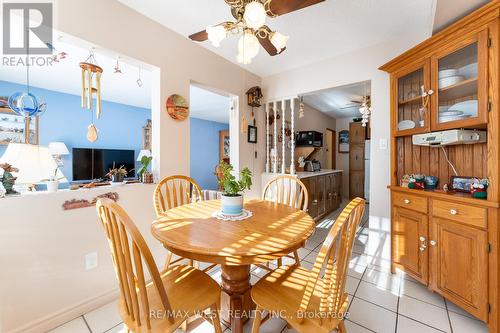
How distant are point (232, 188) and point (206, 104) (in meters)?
3.97

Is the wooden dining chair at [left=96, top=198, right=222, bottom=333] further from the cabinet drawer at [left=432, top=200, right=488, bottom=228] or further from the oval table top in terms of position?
the cabinet drawer at [left=432, top=200, right=488, bottom=228]

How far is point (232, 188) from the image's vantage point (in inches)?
56.7

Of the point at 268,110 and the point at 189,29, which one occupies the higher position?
the point at 189,29

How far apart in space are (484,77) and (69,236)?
3087mm

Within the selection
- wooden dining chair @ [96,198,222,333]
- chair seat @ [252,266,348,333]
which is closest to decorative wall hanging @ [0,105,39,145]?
→ wooden dining chair @ [96,198,222,333]

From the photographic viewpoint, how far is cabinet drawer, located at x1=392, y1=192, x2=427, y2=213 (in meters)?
1.82

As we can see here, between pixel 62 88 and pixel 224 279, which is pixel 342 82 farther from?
pixel 62 88

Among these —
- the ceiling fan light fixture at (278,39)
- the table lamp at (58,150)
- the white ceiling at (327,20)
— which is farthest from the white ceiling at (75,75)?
the ceiling fan light fixture at (278,39)

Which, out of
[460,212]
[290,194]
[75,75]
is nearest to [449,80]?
[460,212]

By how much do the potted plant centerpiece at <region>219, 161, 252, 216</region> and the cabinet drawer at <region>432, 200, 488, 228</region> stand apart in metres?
1.51

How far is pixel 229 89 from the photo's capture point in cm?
291

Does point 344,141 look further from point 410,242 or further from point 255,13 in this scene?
point 255,13

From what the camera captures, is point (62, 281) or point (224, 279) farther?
point (62, 281)

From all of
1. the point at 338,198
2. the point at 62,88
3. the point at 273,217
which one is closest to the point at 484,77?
the point at 273,217
